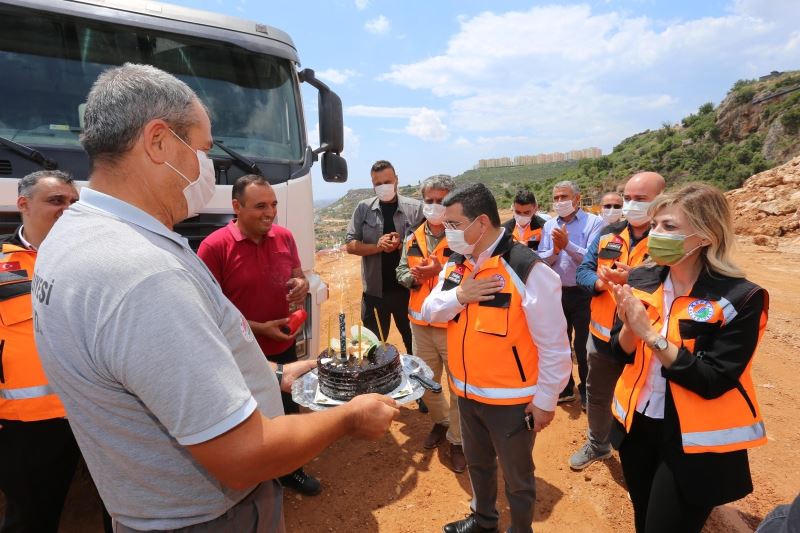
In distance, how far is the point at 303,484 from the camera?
356 cm

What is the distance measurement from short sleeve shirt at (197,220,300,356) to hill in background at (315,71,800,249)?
52.0 ft

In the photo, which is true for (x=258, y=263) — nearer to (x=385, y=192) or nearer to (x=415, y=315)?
(x=415, y=315)

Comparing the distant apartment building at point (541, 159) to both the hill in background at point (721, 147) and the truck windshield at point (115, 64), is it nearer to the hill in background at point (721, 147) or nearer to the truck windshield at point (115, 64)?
the hill in background at point (721, 147)

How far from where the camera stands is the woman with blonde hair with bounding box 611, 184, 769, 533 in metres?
1.99

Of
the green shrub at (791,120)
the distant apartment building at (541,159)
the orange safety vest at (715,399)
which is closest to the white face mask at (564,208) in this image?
the orange safety vest at (715,399)

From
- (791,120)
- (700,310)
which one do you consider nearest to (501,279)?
(700,310)

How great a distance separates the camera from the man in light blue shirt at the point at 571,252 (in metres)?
4.57

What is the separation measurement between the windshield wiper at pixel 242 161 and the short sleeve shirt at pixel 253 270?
16.8 inches

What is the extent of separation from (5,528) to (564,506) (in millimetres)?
3613

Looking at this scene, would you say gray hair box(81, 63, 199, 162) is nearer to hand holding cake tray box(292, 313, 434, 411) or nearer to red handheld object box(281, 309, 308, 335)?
hand holding cake tray box(292, 313, 434, 411)

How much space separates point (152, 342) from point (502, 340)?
1893 mm

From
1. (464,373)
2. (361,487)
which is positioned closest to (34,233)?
(464,373)

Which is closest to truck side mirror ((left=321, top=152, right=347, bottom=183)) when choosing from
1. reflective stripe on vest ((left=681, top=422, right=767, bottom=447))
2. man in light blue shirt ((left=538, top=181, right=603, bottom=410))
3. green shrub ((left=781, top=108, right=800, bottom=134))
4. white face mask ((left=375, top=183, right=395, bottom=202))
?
white face mask ((left=375, top=183, right=395, bottom=202))

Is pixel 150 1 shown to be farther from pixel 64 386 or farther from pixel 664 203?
pixel 664 203
